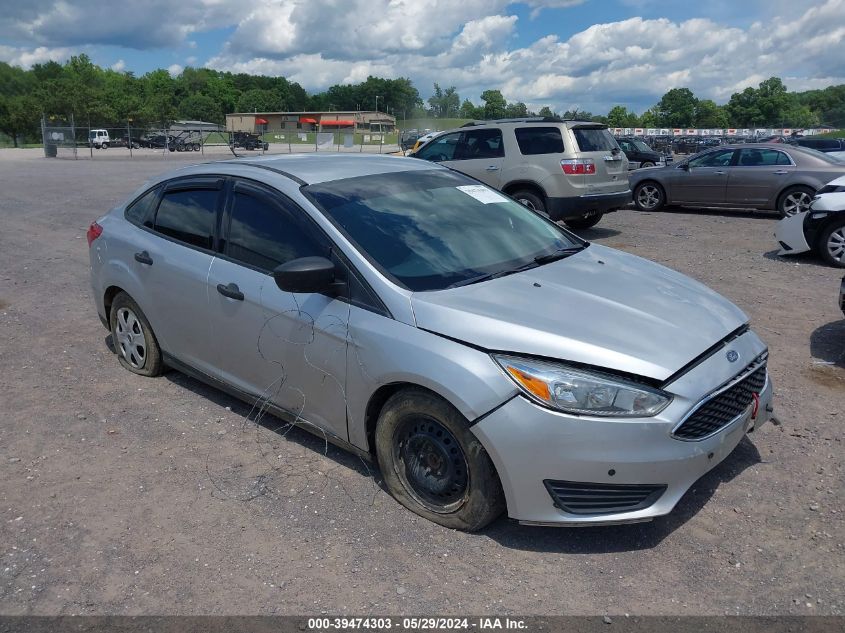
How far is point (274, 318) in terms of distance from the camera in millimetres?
3959

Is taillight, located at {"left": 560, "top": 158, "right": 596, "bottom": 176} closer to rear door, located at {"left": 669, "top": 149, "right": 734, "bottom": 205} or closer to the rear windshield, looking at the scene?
the rear windshield

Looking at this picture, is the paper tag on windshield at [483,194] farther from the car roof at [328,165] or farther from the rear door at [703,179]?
the rear door at [703,179]

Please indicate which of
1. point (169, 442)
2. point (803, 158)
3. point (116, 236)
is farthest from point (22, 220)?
point (803, 158)

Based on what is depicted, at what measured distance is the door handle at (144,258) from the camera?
489cm

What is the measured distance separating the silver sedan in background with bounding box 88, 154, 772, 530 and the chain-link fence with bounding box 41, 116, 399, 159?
41.2 m

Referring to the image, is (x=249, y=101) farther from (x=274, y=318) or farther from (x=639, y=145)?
(x=274, y=318)

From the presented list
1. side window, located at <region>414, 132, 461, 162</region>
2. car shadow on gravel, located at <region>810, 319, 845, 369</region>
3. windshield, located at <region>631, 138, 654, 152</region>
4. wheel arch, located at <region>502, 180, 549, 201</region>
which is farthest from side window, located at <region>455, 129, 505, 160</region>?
windshield, located at <region>631, 138, 654, 152</region>

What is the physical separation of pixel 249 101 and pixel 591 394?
148080mm

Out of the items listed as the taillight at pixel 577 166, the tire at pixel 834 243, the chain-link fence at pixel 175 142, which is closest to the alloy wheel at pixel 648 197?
the taillight at pixel 577 166

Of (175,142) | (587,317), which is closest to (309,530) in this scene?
(587,317)

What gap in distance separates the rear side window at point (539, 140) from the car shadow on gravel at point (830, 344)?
18.3ft

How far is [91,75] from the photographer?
4355 inches

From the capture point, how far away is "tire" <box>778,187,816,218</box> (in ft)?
42.8

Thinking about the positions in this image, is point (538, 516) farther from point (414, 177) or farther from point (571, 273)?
point (414, 177)
